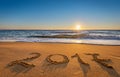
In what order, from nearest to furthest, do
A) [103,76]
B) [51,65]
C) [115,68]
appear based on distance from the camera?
[103,76] < [115,68] < [51,65]

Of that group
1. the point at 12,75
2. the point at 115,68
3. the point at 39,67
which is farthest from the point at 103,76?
the point at 12,75

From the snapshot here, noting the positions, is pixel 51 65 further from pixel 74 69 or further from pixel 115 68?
pixel 115 68

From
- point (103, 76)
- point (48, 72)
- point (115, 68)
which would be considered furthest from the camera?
point (115, 68)

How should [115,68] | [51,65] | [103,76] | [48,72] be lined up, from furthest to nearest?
[51,65], [115,68], [48,72], [103,76]

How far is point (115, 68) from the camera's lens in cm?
478

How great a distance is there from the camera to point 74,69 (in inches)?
186

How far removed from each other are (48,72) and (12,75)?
1108 millimetres

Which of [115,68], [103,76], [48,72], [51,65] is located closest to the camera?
[103,76]

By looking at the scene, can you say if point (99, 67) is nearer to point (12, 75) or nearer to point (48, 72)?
point (48, 72)

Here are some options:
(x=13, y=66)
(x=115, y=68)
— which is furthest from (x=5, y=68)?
(x=115, y=68)

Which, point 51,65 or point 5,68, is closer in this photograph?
point 5,68

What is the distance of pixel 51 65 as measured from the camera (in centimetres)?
521

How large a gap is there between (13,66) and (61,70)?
1.77 metres

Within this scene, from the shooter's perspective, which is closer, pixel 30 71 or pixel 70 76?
pixel 70 76
